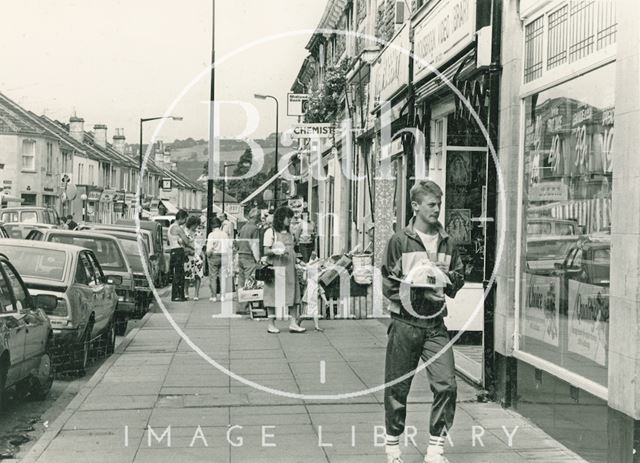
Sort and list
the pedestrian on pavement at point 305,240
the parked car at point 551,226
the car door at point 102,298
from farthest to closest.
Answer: the pedestrian on pavement at point 305,240 < the car door at point 102,298 < the parked car at point 551,226

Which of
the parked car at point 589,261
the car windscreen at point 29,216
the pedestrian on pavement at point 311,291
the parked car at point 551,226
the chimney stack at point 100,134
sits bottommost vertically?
the pedestrian on pavement at point 311,291

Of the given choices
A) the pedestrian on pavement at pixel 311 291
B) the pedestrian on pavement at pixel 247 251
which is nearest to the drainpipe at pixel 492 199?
the pedestrian on pavement at pixel 311 291

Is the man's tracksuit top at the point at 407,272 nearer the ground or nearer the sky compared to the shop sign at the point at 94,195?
nearer the ground

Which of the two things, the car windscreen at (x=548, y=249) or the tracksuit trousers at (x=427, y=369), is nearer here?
the tracksuit trousers at (x=427, y=369)

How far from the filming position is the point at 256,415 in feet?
25.5

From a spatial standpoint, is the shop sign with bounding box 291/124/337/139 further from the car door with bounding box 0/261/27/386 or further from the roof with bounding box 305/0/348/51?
the car door with bounding box 0/261/27/386

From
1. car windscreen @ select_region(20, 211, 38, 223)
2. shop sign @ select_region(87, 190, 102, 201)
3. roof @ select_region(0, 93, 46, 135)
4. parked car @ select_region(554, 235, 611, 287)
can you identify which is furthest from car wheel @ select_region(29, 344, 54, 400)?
shop sign @ select_region(87, 190, 102, 201)

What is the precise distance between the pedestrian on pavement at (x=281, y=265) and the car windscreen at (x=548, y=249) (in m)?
5.68

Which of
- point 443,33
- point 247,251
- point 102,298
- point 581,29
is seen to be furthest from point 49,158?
point 581,29

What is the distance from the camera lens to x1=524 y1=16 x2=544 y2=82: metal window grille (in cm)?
756

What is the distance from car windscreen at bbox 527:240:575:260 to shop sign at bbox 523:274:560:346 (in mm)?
168

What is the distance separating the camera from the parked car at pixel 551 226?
22.4 feet

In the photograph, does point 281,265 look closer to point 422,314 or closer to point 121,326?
point 121,326

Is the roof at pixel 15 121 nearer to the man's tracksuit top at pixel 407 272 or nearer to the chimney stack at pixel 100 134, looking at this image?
the chimney stack at pixel 100 134
